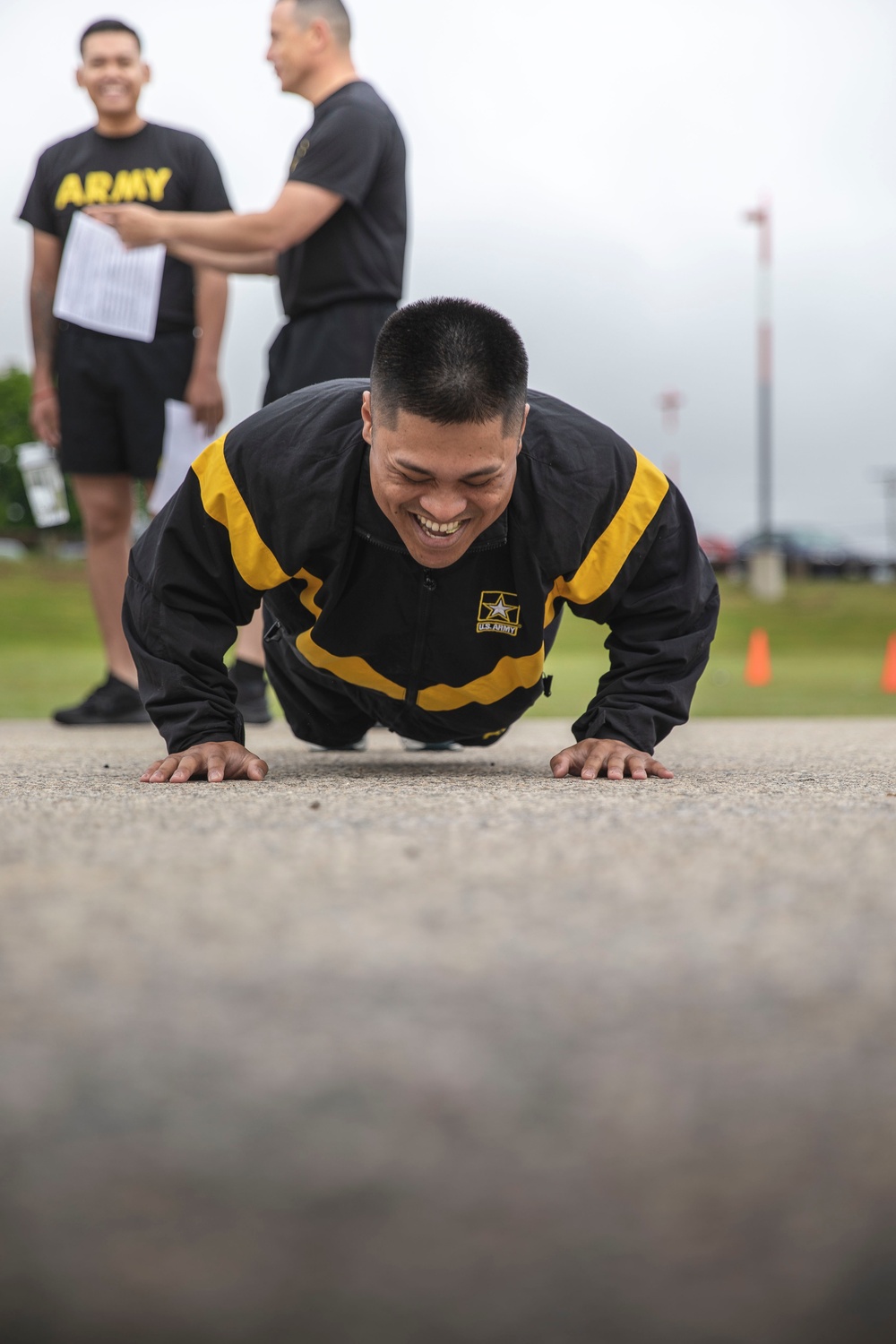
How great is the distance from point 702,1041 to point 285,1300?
0.34 m

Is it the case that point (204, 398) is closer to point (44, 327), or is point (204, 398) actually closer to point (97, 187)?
point (44, 327)

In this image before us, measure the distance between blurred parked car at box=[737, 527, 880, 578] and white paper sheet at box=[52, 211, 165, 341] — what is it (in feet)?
79.6

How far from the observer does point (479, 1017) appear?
0.92 metres

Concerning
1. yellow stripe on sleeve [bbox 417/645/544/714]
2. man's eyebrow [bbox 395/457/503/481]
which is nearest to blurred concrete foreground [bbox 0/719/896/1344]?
man's eyebrow [bbox 395/457/503/481]

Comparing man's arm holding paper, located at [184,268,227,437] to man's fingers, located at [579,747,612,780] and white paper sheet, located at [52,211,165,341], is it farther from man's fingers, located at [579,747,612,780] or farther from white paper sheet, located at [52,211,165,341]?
man's fingers, located at [579,747,612,780]

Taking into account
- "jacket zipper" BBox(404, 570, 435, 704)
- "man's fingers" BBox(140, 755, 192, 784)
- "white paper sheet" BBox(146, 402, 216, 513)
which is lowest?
"man's fingers" BBox(140, 755, 192, 784)

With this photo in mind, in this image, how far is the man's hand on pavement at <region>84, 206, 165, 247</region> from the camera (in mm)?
3479

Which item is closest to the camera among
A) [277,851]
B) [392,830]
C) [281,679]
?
[277,851]

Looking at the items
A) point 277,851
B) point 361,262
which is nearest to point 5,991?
point 277,851

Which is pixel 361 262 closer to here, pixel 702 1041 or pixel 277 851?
pixel 277 851

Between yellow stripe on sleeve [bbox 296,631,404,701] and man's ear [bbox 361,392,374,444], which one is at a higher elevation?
man's ear [bbox 361,392,374,444]

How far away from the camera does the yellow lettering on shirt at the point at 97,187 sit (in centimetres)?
445

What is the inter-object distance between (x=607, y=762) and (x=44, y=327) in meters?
3.17

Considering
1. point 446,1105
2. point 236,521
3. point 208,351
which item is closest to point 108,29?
point 208,351
